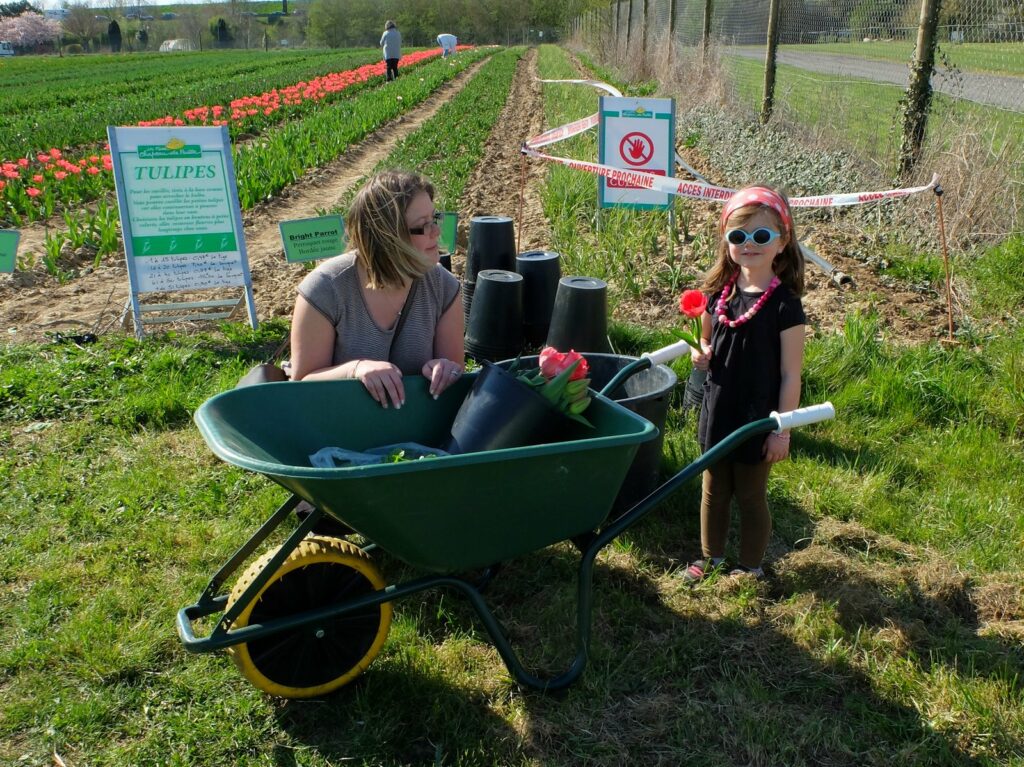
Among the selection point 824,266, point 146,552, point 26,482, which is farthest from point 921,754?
point 824,266

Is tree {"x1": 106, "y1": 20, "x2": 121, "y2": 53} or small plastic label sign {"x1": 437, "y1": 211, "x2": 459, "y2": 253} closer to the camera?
small plastic label sign {"x1": 437, "y1": 211, "x2": 459, "y2": 253}

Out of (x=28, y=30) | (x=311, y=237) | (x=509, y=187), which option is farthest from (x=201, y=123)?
(x=28, y=30)

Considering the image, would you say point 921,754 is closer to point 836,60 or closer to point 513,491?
point 513,491

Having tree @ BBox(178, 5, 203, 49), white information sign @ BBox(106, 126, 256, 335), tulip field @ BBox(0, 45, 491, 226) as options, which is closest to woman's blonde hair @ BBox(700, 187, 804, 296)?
white information sign @ BBox(106, 126, 256, 335)

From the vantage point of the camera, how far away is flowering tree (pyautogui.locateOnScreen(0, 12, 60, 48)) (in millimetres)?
77812

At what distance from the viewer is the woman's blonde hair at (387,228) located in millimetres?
2633

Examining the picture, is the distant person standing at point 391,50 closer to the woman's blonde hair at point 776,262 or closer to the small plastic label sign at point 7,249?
the small plastic label sign at point 7,249

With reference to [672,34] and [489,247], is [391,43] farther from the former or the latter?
[489,247]

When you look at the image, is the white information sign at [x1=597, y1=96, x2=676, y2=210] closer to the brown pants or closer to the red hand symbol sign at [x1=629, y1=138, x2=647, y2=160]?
the red hand symbol sign at [x1=629, y1=138, x2=647, y2=160]

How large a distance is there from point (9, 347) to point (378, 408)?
3.67m

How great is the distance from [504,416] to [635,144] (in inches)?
196

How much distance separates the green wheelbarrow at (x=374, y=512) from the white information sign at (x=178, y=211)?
3.22 meters

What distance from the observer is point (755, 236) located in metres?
2.46

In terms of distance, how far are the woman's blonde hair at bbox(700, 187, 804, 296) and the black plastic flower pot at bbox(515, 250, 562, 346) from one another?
1981 mm
